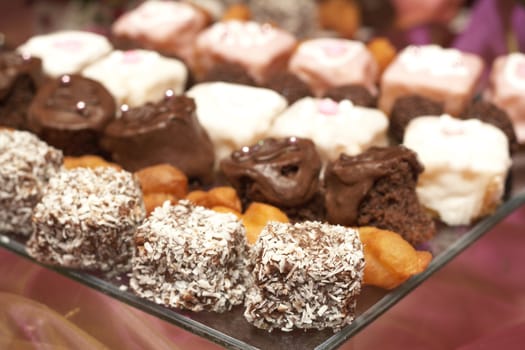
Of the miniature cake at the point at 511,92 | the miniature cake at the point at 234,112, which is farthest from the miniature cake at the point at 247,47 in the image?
the miniature cake at the point at 511,92

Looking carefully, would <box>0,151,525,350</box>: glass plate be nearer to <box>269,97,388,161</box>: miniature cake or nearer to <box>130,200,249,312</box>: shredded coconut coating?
<box>130,200,249,312</box>: shredded coconut coating

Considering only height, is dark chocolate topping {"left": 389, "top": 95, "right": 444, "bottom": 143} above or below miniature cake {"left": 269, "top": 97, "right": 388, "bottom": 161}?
below

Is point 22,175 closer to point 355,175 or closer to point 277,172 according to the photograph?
point 277,172

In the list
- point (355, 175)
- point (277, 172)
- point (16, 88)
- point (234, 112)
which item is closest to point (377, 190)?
point (355, 175)

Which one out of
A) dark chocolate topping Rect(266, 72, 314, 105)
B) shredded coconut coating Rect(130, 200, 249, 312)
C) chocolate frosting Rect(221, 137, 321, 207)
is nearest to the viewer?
shredded coconut coating Rect(130, 200, 249, 312)

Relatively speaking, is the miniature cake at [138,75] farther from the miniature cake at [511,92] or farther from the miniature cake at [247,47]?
the miniature cake at [511,92]

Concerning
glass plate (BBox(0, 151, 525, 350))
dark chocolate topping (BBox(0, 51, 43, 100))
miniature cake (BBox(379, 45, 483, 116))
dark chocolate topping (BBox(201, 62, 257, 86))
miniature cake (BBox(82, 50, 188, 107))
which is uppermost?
dark chocolate topping (BBox(0, 51, 43, 100))

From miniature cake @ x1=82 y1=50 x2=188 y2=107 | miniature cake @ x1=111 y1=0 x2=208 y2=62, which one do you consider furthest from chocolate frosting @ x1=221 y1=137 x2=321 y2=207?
miniature cake @ x1=111 y1=0 x2=208 y2=62

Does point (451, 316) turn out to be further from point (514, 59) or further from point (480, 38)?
point (480, 38)
